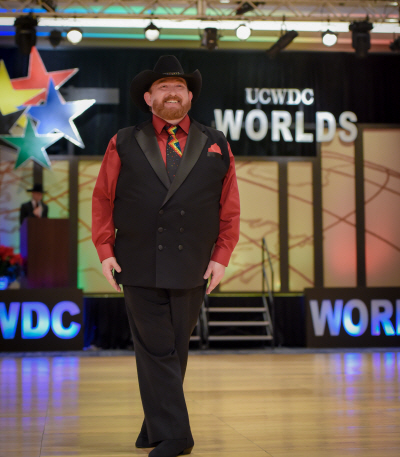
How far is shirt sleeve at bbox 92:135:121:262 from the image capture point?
8.66ft

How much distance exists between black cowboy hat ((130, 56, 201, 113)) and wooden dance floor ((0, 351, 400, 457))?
1.48m

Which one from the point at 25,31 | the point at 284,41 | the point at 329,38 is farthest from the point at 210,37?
the point at 25,31

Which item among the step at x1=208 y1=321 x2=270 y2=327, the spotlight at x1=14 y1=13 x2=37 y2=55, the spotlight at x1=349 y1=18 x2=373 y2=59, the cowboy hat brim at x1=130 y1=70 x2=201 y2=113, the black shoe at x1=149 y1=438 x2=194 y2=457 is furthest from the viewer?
the step at x1=208 y1=321 x2=270 y2=327

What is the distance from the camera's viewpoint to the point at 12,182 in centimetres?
902

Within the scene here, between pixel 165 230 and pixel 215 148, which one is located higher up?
pixel 215 148

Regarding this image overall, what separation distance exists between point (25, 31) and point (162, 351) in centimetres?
603

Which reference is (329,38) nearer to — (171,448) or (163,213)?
(163,213)

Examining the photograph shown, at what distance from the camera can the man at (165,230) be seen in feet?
8.28

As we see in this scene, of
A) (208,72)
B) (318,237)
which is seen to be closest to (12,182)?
(208,72)

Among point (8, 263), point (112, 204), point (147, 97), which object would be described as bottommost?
point (8, 263)

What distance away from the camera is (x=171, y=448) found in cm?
246

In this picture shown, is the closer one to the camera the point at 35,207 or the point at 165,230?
the point at 165,230

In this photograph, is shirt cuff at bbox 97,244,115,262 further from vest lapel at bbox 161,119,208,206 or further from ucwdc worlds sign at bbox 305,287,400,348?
ucwdc worlds sign at bbox 305,287,400,348

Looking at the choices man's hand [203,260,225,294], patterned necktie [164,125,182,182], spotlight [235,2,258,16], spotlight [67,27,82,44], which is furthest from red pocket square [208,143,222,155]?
spotlight [67,27,82,44]
